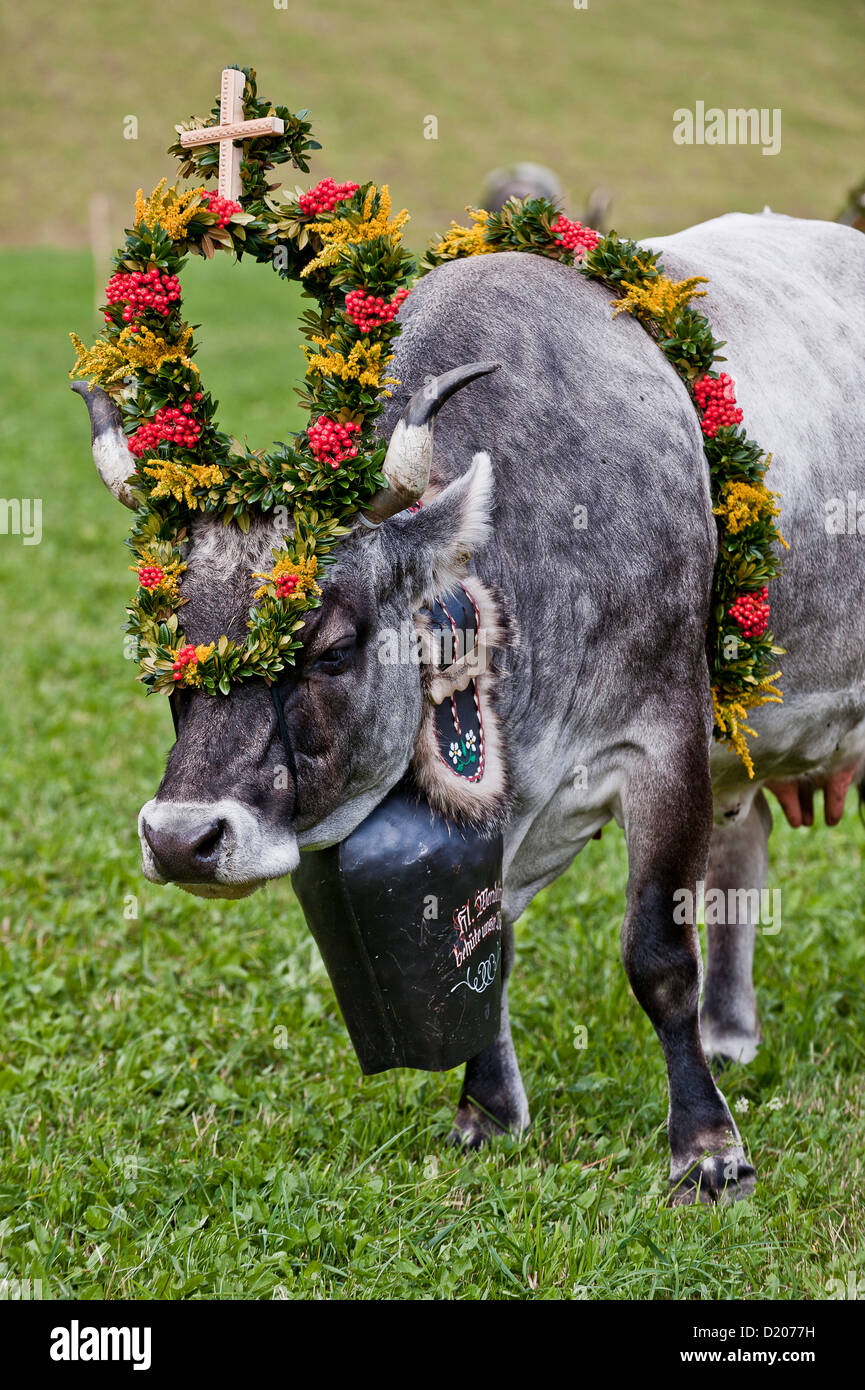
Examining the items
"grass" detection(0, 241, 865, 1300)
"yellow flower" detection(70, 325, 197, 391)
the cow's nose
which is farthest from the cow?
"grass" detection(0, 241, 865, 1300)

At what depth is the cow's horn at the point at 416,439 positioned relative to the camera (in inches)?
127

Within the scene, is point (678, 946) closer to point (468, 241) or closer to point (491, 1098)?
point (491, 1098)

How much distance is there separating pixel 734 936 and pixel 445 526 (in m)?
2.30

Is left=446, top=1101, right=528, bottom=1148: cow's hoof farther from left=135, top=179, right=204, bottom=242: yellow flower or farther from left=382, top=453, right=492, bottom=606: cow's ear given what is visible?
left=135, top=179, right=204, bottom=242: yellow flower

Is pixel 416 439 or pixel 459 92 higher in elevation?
pixel 459 92

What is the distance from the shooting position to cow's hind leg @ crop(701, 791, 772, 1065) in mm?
4980

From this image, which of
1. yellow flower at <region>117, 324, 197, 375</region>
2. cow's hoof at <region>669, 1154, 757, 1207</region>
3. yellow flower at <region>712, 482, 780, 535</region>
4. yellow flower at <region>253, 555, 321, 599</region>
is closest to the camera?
yellow flower at <region>253, 555, 321, 599</region>

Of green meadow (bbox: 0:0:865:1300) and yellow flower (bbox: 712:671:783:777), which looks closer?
green meadow (bbox: 0:0:865:1300)

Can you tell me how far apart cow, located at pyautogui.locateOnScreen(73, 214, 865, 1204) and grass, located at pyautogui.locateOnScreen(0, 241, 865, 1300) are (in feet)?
0.77

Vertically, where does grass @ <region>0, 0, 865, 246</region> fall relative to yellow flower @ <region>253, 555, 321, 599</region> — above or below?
above

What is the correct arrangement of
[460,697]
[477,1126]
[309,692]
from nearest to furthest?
1. [309,692]
2. [460,697]
3. [477,1126]

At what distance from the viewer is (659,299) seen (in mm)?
4074

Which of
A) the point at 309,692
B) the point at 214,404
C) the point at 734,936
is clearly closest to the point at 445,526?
the point at 309,692

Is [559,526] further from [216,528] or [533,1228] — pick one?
[533,1228]
